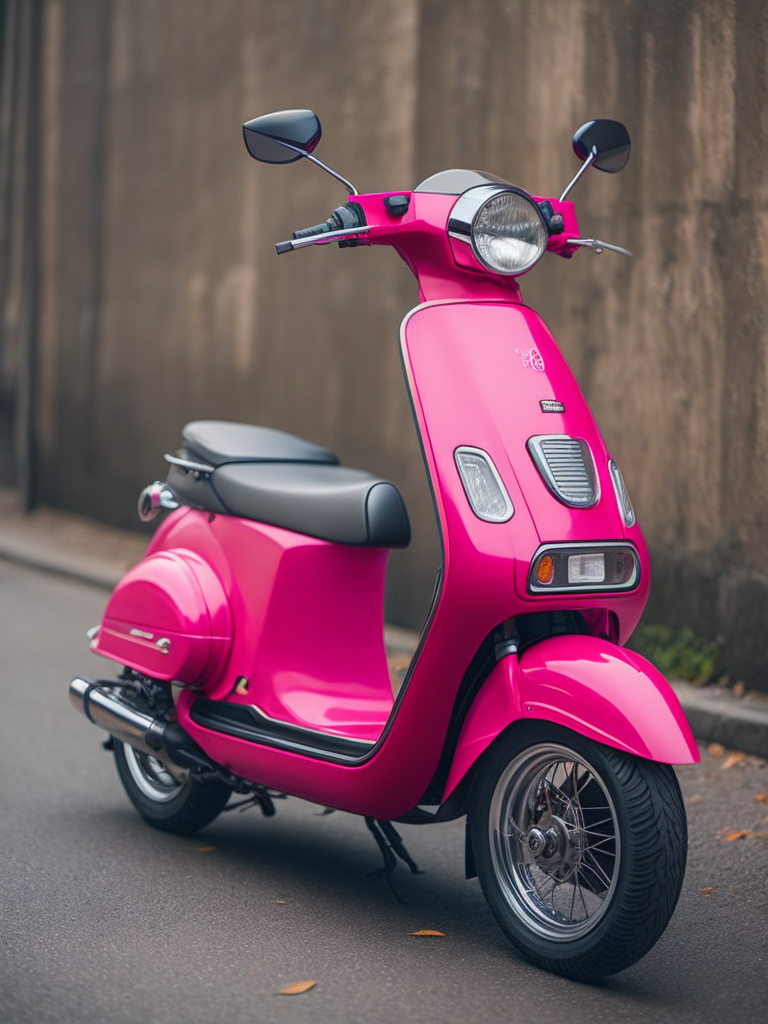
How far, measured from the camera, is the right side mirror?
4.30 metres

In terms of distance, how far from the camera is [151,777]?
4805 mm

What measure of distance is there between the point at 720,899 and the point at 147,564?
2034 mm

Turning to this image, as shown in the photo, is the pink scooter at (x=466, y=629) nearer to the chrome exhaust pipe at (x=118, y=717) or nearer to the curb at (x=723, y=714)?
the chrome exhaust pipe at (x=118, y=717)

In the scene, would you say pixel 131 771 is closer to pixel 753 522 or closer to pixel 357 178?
pixel 753 522

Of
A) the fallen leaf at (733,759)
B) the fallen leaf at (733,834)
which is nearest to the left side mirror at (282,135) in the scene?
the fallen leaf at (733,834)

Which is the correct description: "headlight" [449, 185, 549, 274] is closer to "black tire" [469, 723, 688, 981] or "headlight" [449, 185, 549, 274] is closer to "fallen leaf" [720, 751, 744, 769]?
"black tire" [469, 723, 688, 981]

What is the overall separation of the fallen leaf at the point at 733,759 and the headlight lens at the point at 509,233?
2613 mm

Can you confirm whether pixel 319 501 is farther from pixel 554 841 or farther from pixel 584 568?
pixel 554 841

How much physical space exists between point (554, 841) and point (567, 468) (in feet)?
3.02

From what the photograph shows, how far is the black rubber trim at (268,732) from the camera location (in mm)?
3918

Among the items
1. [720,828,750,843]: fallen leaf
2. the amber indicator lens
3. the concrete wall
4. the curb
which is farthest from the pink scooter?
the concrete wall

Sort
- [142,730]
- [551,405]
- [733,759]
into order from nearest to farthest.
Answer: [551,405] < [142,730] < [733,759]

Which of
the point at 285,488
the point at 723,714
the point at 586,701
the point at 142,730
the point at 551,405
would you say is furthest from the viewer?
the point at 723,714

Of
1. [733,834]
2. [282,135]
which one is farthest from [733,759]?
[282,135]
